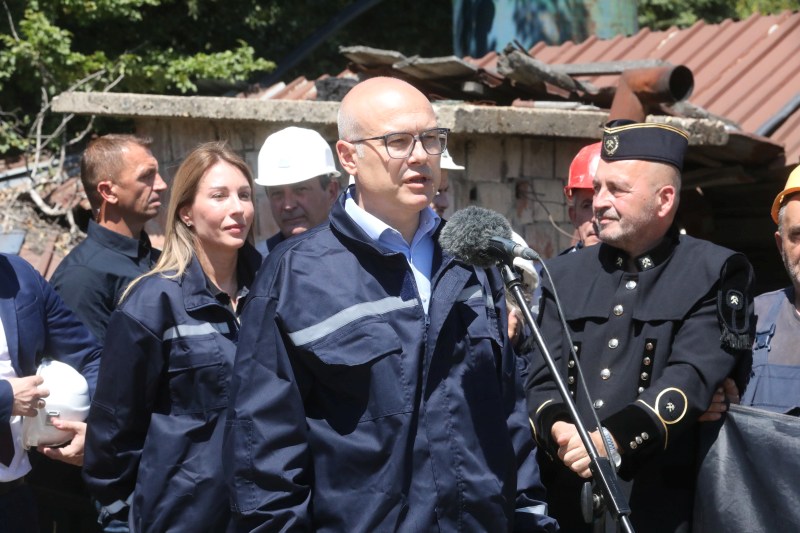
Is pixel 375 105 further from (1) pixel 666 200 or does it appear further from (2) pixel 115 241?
(2) pixel 115 241

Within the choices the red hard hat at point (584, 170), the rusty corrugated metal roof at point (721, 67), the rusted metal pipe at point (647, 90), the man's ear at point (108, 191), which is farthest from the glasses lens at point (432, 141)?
the rusty corrugated metal roof at point (721, 67)

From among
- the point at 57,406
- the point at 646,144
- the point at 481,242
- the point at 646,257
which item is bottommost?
the point at 57,406

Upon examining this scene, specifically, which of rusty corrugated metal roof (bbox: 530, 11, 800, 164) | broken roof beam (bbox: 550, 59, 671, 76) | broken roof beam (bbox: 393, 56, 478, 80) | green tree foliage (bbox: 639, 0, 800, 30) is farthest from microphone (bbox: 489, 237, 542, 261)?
green tree foliage (bbox: 639, 0, 800, 30)

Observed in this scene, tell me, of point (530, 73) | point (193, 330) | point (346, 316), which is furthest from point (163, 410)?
point (530, 73)

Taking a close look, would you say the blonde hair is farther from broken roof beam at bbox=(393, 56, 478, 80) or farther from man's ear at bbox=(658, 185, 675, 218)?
broken roof beam at bbox=(393, 56, 478, 80)

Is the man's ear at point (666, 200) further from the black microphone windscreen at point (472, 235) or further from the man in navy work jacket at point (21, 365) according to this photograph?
the man in navy work jacket at point (21, 365)

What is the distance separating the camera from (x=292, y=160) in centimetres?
534

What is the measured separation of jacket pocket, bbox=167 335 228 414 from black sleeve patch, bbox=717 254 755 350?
5.30ft

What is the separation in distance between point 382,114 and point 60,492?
250 centimetres

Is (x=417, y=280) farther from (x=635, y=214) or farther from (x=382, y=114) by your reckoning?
(x=635, y=214)

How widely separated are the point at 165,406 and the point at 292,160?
1.88 m

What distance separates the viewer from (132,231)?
17.5 ft

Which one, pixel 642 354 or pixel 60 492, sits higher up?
pixel 642 354

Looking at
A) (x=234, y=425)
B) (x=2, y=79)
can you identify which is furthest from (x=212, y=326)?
(x=2, y=79)
